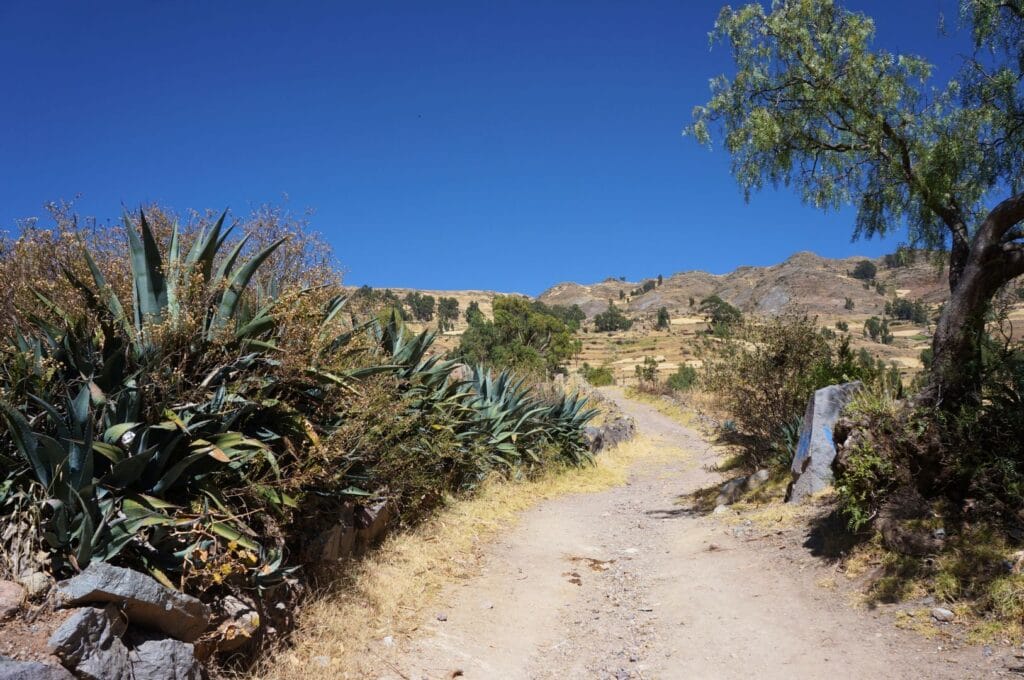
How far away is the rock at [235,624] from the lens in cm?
380

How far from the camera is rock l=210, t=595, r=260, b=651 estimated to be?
3801 millimetres

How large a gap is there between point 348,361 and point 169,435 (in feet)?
6.72

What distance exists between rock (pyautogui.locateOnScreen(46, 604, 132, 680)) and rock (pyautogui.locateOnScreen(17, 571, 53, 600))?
8.0 inches

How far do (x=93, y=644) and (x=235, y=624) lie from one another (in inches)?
37.6

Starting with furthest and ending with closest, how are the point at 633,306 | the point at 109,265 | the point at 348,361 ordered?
the point at 633,306, the point at 348,361, the point at 109,265

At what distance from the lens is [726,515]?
9219 millimetres

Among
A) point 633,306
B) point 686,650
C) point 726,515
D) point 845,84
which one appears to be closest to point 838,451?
point 726,515

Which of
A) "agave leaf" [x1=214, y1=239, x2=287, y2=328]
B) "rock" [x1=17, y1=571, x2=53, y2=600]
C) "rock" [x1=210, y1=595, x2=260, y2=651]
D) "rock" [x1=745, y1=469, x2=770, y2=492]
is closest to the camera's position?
"rock" [x1=17, y1=571, x2=53, y2=600]

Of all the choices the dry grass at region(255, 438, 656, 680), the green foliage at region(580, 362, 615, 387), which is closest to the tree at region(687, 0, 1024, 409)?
the dry grass at region(255, 438, 656, 680)

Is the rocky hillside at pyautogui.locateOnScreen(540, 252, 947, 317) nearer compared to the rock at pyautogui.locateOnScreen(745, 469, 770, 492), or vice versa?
the rock at pyautogui.locateOnScreen(745, 469, 770, 492)

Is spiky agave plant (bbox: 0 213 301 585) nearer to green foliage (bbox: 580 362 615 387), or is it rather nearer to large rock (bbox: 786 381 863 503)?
large rock (bbox: 786 381 863 503)

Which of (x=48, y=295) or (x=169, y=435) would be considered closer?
(x=169, y=435)

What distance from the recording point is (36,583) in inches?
122

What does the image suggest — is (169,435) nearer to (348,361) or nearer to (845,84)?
(348,361)
